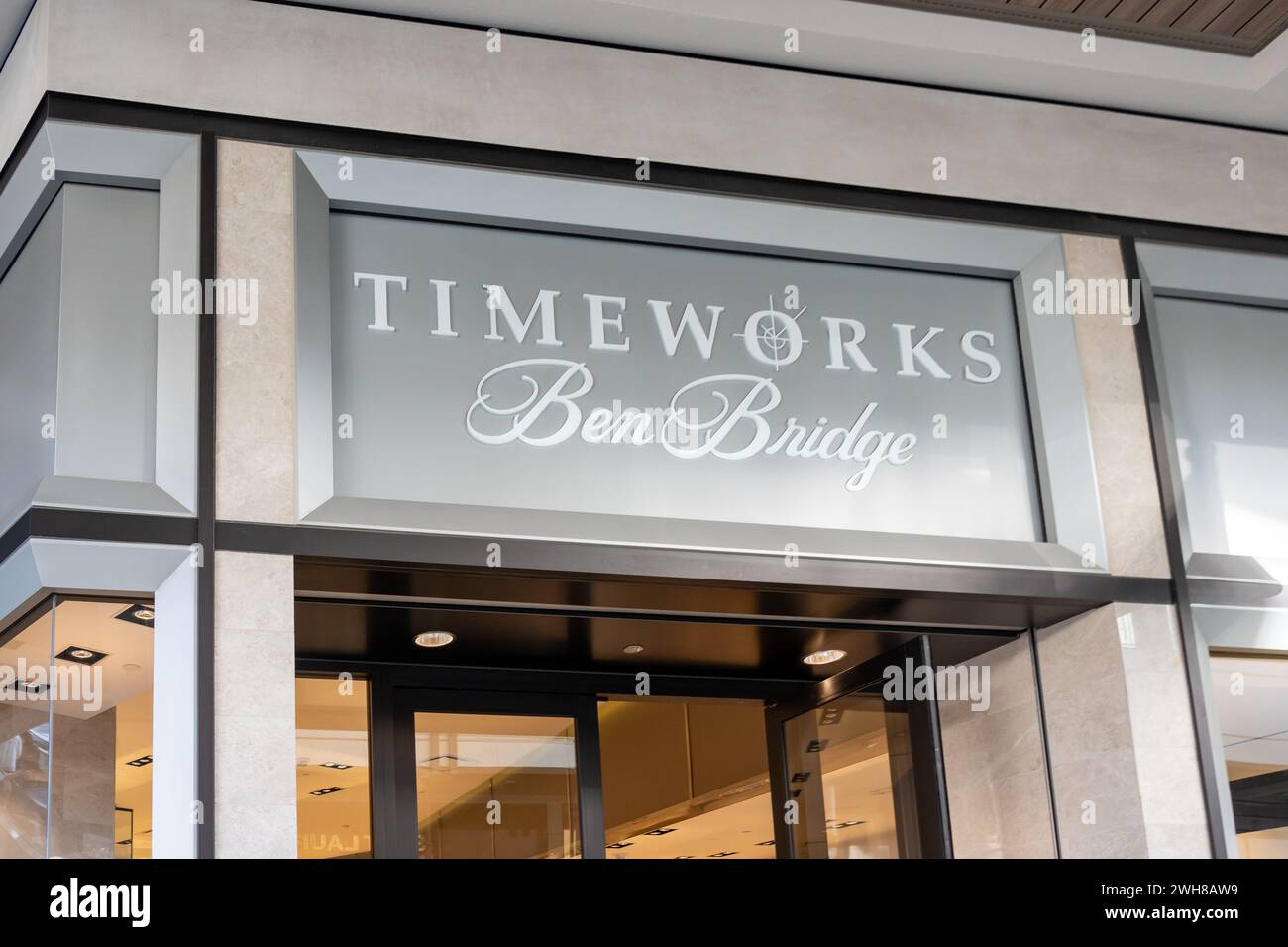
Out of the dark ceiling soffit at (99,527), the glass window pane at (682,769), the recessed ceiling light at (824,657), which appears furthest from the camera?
the glass window pane at (682,769)

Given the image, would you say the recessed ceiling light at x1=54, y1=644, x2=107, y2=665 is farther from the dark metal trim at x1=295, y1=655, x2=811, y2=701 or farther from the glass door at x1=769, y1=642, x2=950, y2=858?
the glass door at x1=769, y1=642, x2=950, y2=858

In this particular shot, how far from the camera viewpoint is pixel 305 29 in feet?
16.3

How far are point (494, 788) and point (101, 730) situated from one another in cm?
179

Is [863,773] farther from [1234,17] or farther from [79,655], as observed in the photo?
[1234,17]

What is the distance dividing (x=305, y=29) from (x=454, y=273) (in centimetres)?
98

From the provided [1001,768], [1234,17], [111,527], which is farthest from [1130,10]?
[111,527]

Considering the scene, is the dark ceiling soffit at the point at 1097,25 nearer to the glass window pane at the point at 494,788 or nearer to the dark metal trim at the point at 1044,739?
the dark metal trim at the point at 1044,739

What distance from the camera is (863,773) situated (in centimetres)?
585

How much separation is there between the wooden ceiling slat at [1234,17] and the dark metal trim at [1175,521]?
34.8 inches

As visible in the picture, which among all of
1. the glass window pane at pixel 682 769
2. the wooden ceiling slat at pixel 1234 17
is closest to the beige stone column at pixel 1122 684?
the wooden ceiling slat at pixel 1234 17

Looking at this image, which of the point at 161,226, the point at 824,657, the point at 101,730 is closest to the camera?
the point at 101,730

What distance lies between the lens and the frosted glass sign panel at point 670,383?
15.9ft

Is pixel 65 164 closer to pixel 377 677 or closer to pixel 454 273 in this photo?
pixel 454 273
